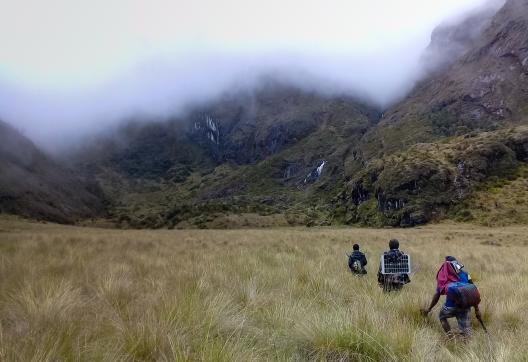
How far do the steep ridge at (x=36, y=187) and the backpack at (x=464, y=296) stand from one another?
109m

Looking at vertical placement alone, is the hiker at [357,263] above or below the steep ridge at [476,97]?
below

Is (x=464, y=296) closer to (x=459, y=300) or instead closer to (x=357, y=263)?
(x=459, y=300)

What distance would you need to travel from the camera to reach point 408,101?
173 meters

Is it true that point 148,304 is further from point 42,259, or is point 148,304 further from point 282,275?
point 42,259

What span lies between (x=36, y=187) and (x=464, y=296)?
127 m

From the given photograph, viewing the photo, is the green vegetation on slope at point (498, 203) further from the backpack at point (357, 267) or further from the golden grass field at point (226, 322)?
the golden grass field at point (226, 322)

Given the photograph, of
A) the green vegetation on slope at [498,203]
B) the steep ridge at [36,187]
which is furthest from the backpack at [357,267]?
the steep ridge at [36,187]

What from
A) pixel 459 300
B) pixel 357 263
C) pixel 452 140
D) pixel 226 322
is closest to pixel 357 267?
pixel 357 263

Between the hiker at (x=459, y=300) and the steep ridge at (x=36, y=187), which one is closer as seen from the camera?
the hiker at (x=459, y=300)

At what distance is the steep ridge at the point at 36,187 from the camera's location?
106 metres

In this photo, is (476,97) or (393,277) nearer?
(393,277)

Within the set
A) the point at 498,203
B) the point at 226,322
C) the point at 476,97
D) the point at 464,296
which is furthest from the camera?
the point at 476,97

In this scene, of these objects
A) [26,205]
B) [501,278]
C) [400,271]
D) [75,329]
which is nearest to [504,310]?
[400,271]

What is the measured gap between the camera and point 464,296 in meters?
5.97
